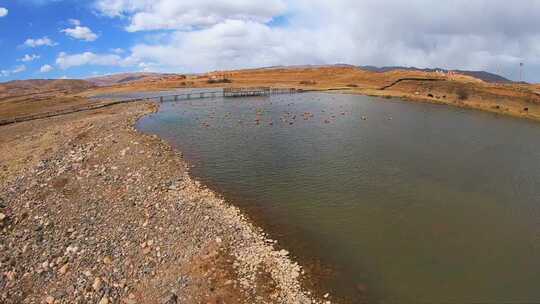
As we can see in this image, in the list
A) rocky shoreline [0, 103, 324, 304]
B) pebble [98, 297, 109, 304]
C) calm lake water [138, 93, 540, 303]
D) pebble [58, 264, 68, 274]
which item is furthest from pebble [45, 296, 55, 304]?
calm lake water [138, 93, 540, 303]

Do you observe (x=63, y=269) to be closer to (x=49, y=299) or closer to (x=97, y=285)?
(x=49, y=299)

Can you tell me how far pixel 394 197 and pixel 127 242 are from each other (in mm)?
19770

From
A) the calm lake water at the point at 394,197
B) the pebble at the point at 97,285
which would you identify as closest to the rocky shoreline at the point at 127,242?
the pebble at the point at 97,285

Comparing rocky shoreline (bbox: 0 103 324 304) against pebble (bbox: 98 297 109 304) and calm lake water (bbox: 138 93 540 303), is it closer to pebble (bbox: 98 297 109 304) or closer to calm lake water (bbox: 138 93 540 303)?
pebble (bbox: 98 297 109 304)

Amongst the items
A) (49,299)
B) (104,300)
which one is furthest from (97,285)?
(49,299)

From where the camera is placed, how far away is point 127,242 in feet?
60.0

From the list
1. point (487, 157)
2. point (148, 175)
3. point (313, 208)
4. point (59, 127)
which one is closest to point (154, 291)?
point (313, 208)

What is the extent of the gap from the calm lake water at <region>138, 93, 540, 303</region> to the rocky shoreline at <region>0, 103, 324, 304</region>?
2.56m

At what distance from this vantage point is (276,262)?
55.7ft

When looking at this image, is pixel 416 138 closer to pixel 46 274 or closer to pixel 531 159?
pixel 531 159

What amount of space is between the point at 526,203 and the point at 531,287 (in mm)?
11776

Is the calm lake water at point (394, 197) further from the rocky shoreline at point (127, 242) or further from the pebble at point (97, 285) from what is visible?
the pebble at point (97, 285)

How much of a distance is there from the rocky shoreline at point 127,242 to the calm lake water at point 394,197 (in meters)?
2.56

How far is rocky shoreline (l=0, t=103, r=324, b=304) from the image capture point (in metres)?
14.8
